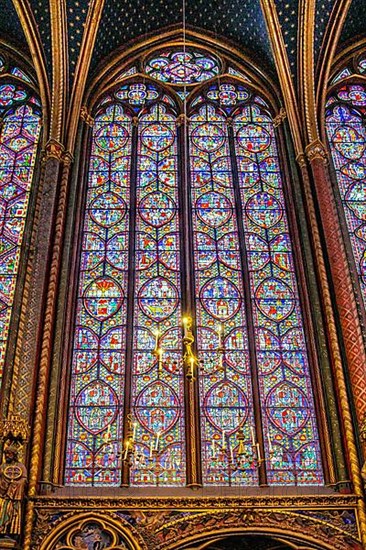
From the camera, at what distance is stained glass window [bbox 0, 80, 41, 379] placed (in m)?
14.7

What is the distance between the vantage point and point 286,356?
13.9 meters

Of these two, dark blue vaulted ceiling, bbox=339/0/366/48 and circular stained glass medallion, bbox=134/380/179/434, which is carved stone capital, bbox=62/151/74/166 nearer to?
circular stained glass medallion, bbox=134/380/179/434

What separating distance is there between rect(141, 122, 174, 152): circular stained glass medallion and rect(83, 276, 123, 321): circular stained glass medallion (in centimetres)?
393

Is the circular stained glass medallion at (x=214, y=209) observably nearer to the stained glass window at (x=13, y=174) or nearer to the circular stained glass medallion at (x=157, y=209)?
the circular stained glass medallion at (x=157, y=209)

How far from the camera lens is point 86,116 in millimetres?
17484

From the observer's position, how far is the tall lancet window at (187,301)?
A: 12719 millimetres

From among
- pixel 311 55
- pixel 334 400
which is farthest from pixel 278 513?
pixel 311 55

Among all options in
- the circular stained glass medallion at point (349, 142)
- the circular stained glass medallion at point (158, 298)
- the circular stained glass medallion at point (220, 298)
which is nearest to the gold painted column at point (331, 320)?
the circular stained glass medallion at point (349, 142)

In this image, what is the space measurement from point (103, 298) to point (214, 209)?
3.21 m

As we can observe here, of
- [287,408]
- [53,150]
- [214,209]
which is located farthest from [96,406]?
[53,150]

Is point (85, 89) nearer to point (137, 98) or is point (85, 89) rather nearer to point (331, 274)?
point (137, 98)

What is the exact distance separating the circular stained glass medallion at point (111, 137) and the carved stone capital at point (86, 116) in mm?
275

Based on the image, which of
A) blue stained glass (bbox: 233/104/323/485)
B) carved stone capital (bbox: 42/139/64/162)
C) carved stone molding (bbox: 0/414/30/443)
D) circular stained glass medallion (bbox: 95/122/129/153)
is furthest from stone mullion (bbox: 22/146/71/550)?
blue stained glass (bbox: 233/104/323/485)

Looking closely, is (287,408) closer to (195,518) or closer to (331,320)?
(331,320)
